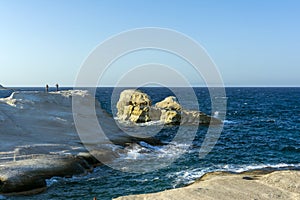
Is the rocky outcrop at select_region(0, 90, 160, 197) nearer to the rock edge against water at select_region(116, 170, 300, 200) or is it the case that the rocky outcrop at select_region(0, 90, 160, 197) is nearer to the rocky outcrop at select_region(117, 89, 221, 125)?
the rocky outcrop at select_region(117, 89, 221, 125)

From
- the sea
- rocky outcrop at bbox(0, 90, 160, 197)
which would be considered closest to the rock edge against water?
the sea

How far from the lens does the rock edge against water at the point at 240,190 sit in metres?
15.5

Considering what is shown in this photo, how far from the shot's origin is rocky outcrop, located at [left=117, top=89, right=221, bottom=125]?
196 feet

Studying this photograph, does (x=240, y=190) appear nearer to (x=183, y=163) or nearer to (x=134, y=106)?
(x=183, y=163)

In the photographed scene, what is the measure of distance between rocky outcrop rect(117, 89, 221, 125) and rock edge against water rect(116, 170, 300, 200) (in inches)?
1619

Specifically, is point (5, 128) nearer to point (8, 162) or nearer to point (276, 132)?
point (8, 162)

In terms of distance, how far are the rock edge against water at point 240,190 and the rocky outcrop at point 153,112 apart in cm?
4111

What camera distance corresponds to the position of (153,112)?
6253 centimetres

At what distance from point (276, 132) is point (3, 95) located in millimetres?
50930

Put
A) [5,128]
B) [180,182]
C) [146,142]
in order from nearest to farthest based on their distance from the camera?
[180,182] → [5,128] → [146,142]

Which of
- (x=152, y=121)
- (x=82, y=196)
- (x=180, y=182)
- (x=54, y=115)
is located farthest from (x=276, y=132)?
(x=82, y=196)

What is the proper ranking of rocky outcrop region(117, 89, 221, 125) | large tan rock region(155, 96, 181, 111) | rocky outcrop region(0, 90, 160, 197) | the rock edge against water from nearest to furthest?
the rock edge against water, rocky outcrop region(0, 90, 160, 197), rocky outcrop region(117, 89, 221, 125), large tan rock region(155, 96, 181, 111)

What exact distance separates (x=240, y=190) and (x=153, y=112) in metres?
46.3

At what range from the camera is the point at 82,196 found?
22.0 meters
